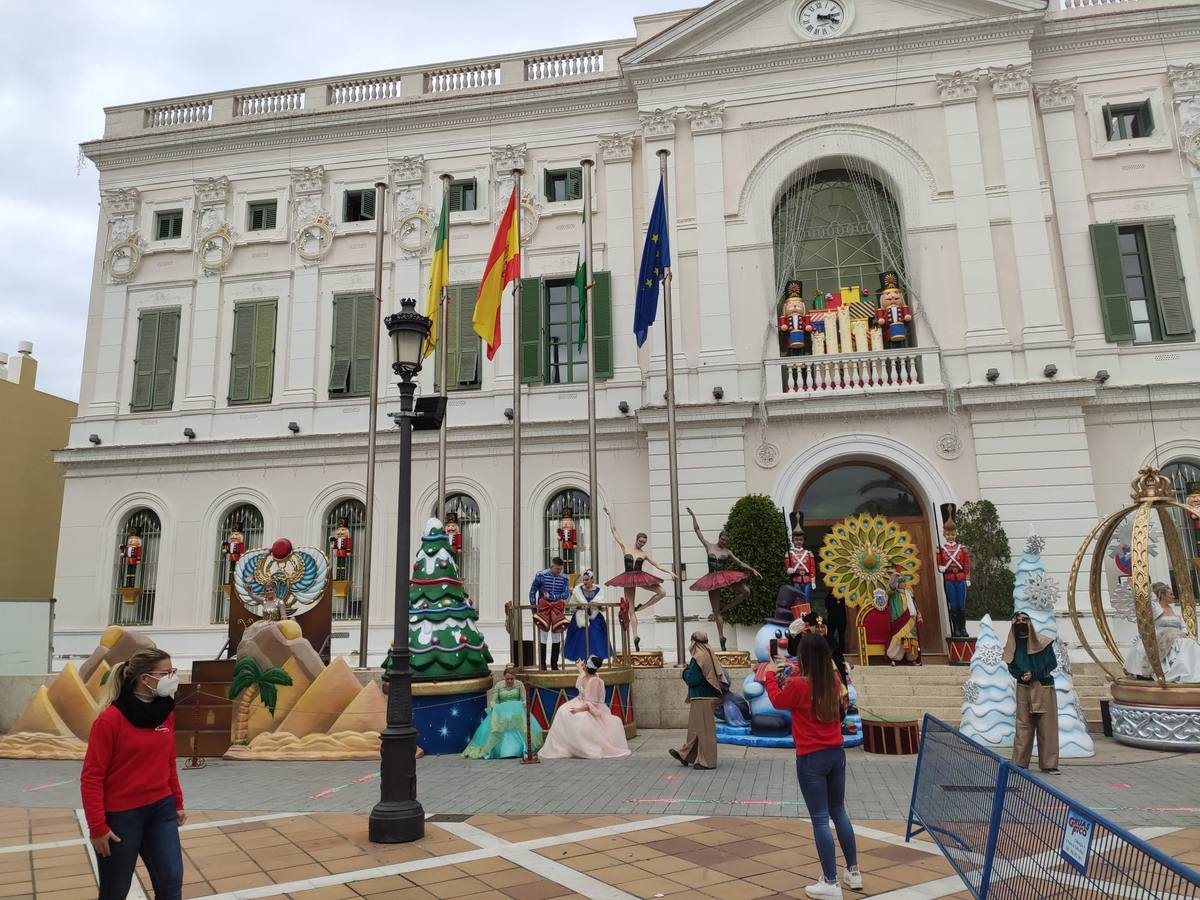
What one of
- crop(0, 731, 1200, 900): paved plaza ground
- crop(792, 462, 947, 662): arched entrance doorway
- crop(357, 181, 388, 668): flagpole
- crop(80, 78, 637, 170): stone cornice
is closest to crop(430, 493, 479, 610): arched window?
crop(357, 181, 388, 668): flagpole

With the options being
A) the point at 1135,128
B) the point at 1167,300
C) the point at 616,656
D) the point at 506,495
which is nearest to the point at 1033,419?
the point at 1167,300

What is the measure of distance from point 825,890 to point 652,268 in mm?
12409

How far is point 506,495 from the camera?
19.8 m

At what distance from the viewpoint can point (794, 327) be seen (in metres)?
18.5

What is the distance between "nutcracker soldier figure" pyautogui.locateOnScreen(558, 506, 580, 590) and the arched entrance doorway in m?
5.04

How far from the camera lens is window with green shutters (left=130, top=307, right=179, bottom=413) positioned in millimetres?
21938

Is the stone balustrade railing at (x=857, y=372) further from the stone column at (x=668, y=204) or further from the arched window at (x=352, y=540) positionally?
the arched window at (x=352, y=540)

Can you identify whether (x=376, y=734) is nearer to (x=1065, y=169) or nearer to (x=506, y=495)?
(x=506, y=495)

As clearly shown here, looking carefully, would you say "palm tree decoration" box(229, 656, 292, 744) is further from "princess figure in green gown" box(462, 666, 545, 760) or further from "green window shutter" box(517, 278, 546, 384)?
"green window shutter" box(517, 278, 546, 384)

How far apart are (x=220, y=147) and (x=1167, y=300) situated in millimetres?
24086

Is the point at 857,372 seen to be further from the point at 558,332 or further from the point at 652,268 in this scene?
the point at 558,332

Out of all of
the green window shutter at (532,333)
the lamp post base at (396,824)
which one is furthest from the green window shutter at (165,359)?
the lamp post base at (396,824)

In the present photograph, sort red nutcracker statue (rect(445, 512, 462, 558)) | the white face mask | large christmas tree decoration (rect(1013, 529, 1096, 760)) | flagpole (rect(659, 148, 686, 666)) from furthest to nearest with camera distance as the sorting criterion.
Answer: red nutcracker statue (rect(445, 512, 462, 558)) < flagpole (rect(659, 148, 686, 666)) < large christmas tree decoration (rect(1013, 529, 1096, 760)) < the white face mask

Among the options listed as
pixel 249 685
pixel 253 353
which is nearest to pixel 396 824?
pixel 249 685
